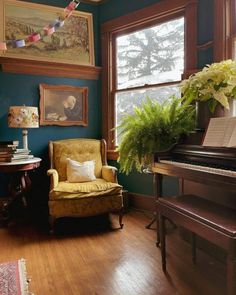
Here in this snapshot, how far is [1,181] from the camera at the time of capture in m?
3.42

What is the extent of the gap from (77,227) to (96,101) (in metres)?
1.78

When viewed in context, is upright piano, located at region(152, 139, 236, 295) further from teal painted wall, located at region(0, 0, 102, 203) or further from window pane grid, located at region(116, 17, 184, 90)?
teal painted wall, located at region(0, 0, 102, 203)

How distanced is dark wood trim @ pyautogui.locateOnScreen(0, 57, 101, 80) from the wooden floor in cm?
188

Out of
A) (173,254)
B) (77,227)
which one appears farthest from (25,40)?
(173,254)

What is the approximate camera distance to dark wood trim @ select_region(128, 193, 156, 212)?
350 centimetres

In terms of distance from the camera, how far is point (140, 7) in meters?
3.46

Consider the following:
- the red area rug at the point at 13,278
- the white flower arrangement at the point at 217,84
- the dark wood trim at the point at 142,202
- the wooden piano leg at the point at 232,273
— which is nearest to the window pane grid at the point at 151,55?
the white flower arrangement at the point at 217,84

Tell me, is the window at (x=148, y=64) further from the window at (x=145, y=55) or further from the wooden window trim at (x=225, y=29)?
the wooden window trim at (x=225, y=29)

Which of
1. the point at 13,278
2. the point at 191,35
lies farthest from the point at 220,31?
the point at 13,278

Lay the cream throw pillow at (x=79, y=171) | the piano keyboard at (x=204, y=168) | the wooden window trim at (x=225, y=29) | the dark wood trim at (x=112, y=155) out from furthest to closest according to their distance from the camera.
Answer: the dark wood trim at (x=112, y=155), the cream throw pillow at (x=79, y=171), the wooden window trim at (x=225, y=29), the piano keyboard at (x=204, y=168)

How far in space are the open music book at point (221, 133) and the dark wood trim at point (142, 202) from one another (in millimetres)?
1598

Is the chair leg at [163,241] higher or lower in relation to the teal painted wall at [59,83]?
lower

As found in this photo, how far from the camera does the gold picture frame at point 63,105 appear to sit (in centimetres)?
361

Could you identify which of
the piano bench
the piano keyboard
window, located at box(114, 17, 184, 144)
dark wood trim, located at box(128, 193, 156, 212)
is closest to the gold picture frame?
window, located at box(114, 17, 184, 144)
